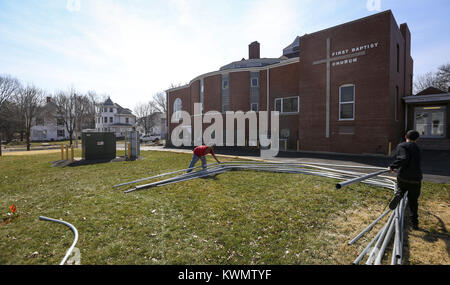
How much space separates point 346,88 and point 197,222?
58.2 feet

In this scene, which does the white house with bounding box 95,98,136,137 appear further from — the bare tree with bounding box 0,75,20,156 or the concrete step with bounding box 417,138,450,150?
the concrete step with bounding box 417,138,450,150

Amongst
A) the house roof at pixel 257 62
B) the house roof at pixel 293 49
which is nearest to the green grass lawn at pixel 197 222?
the house roof at pixel 257 62

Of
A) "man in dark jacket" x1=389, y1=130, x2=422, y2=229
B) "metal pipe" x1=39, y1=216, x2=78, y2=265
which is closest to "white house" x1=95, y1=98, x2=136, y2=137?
"metal pipe" x1=39, y1=216, x2=78, y2=265

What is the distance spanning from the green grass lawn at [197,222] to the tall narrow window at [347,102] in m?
11.0

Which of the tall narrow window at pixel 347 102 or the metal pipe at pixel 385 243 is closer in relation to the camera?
the metal pipe at pixel 385 243

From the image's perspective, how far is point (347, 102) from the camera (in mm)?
17469

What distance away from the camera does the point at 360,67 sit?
1670 centimetres

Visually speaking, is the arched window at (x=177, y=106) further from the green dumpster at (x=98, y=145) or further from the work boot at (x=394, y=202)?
the work boot at (x=394, y=202)

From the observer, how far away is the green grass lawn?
353 cm

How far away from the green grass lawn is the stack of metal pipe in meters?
0.29

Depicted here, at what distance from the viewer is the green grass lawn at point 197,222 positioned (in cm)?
353
